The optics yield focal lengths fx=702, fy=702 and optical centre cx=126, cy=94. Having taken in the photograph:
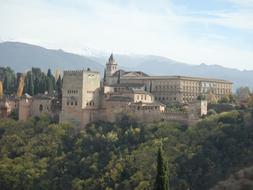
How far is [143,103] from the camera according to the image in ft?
177

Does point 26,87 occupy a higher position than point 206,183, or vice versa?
point 26,87

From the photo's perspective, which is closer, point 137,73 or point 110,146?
point 110,146

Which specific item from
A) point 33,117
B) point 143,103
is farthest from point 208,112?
point 33,117

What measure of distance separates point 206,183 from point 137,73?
2237cm

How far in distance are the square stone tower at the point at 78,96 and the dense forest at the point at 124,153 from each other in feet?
3.14

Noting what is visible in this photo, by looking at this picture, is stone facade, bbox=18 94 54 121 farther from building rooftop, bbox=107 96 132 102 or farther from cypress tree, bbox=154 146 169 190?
cypress tree, bbox=154 146 169 190

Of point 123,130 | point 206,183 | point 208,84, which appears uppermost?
point 208,84

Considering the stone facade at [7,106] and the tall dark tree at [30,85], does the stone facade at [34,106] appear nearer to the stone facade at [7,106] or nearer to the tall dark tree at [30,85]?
the stone facade at [7,106]

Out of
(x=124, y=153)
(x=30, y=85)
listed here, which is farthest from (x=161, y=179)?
(x=30, y=85)

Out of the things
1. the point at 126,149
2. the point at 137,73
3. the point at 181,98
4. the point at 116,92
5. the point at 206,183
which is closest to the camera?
the point at 206,183

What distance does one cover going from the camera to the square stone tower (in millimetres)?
54656

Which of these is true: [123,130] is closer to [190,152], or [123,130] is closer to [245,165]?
[190,152]

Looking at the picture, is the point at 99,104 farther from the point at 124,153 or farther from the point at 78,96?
the point at 124,153

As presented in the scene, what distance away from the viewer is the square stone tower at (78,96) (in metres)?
54.7
